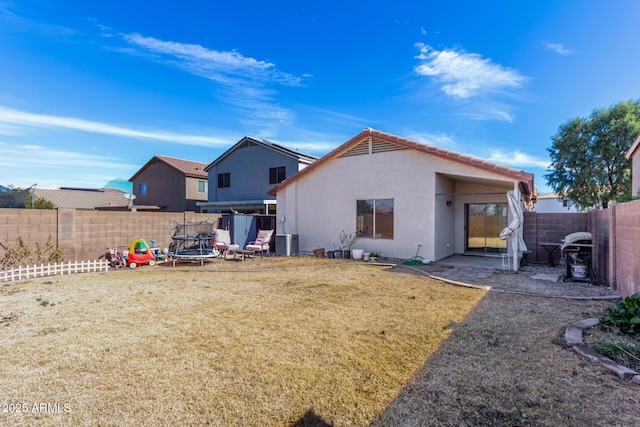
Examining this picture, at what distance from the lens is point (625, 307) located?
14.6 feet

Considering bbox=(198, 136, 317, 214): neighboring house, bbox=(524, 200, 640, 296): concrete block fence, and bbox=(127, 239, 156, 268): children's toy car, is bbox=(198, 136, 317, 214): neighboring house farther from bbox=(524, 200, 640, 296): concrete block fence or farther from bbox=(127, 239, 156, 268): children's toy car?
bbox=(524, 200, 640, 296): concrete block fence

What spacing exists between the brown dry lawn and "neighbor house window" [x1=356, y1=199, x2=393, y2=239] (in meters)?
5.46

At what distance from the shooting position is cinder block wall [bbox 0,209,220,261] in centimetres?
882

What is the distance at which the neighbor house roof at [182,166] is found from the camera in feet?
94.9

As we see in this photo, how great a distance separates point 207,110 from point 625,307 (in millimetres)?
19839

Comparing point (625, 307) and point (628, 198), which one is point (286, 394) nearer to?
point (625, 307)

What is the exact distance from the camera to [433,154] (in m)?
10.9

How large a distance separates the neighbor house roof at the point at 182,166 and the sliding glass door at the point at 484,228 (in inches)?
927

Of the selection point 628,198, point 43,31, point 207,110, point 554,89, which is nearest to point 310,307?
point 628,198

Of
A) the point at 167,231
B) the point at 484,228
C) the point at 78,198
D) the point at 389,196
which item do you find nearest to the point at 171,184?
the point at 78,198

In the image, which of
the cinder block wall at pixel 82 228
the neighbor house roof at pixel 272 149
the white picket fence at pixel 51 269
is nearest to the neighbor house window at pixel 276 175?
the neighbor house roof at pixel 272 149

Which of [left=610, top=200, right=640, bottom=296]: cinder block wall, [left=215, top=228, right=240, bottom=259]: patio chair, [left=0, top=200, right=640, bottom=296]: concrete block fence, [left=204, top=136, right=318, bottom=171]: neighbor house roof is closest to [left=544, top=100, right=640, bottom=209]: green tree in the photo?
[left=0, top=200, right=640, bottom=296]: concrete block fence

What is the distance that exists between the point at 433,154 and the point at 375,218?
322 cm

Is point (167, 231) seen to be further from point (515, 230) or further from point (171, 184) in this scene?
point (171, 184)
